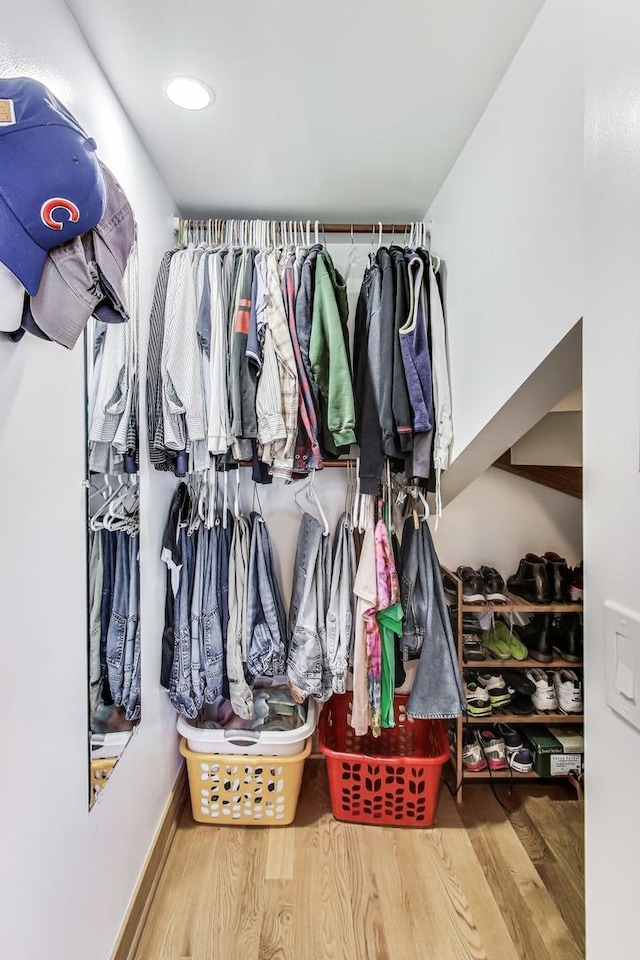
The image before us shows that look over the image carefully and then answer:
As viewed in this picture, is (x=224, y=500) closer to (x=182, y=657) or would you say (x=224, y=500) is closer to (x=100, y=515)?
(x=182, y=657)

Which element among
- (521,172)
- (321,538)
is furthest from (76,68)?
(321,538)

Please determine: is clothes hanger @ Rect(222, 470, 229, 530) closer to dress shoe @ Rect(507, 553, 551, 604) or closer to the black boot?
dress shoe @ Rect(507, 553, 551, 604)

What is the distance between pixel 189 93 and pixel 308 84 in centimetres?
33

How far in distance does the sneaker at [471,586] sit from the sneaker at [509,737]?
0.58m

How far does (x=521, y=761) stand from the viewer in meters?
2.06

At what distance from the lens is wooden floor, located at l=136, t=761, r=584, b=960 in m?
1.42

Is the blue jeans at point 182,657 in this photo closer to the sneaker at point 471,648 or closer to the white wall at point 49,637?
the white wall at point 49,637

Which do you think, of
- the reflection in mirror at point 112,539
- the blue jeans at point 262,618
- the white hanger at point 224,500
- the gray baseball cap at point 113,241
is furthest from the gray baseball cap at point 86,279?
the blue jeans at point 262,618

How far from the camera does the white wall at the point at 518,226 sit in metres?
1.04

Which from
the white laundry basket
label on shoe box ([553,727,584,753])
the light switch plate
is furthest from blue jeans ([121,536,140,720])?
label on shoe box ([553,727,584,753])

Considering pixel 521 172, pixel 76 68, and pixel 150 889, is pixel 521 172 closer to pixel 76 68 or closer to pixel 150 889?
pixel 76 68

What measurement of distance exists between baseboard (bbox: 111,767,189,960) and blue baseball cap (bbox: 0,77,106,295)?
1.61 meters

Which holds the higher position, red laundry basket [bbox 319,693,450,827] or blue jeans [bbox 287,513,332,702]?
blue jeans [bbox 287,513,332,702]

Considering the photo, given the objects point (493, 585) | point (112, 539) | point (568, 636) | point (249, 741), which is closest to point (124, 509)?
point (112, 539)
